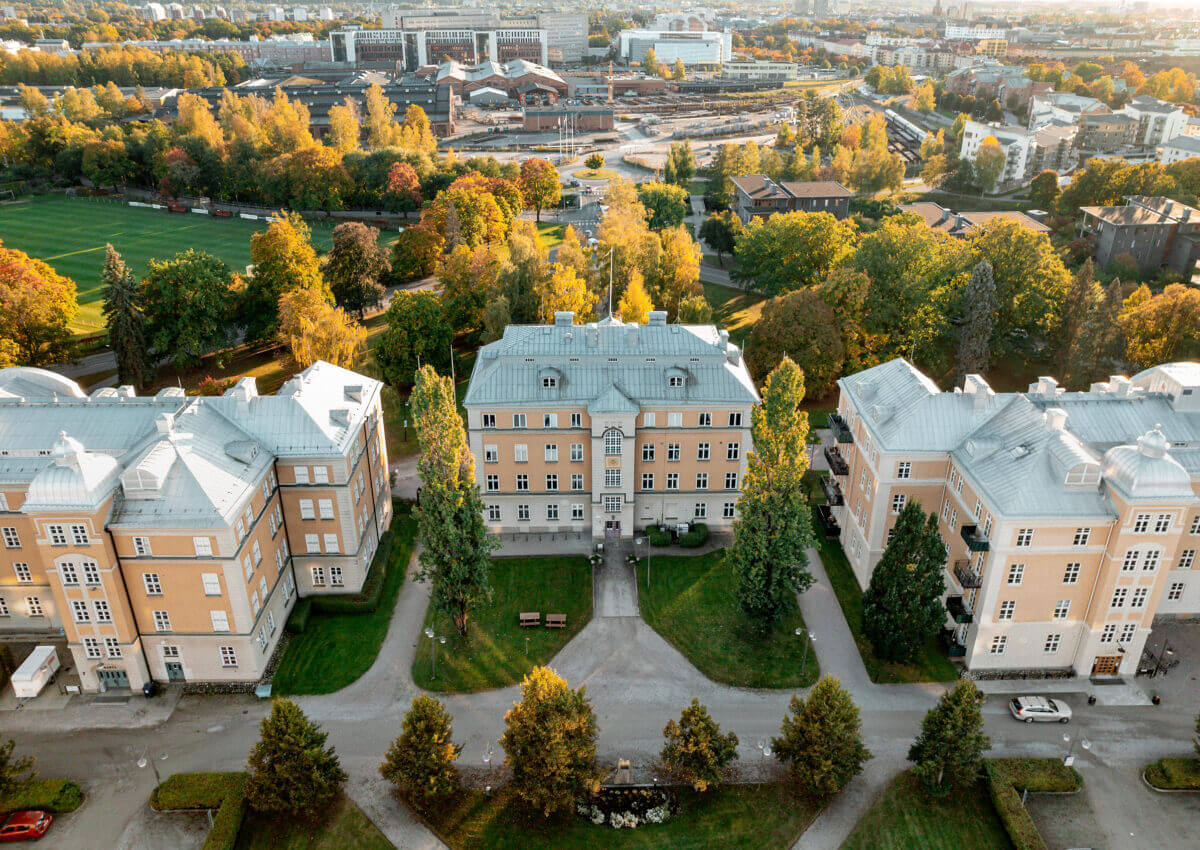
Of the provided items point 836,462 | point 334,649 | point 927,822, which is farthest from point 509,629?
point 836,462

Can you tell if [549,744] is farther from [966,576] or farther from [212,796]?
[966,576]

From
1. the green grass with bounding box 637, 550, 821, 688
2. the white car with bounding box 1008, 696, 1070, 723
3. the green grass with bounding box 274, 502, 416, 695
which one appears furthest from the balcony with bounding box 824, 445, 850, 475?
the green grass with bounding box 274, 502, 416, 695

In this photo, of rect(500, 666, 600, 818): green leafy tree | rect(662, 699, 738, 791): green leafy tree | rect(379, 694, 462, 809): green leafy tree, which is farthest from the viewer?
rect(662, 699, 738, 791): green leafy tree

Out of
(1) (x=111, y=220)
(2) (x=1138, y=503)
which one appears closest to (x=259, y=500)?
(2) (x=1138, y=503)

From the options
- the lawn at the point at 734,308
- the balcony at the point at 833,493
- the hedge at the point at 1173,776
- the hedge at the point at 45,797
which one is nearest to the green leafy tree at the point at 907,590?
the hedge at the point at 1173,776

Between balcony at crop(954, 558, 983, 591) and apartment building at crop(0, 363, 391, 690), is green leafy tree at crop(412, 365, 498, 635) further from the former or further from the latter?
balcony at crop(954, 558, 983, 591)

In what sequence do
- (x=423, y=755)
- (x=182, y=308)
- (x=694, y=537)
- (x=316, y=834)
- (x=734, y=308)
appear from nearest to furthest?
(x=423, y=755) < (x=316, y=834) < (x=694, y=537) < (x=182, y=308) < (x=734, y=308)
